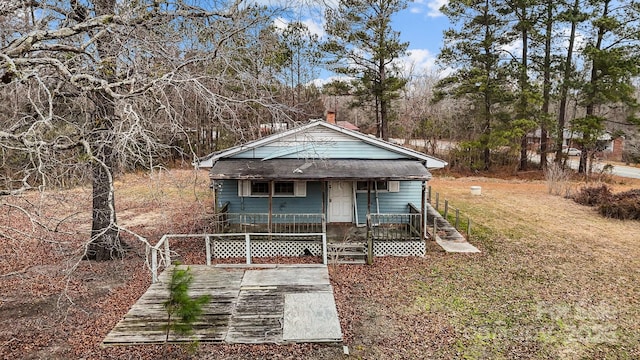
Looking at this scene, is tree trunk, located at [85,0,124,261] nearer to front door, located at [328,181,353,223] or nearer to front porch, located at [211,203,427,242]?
front porch, located at [211,203,427,242]

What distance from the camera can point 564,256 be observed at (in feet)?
38.4

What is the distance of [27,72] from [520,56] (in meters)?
30.5

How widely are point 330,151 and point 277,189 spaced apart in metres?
2.25

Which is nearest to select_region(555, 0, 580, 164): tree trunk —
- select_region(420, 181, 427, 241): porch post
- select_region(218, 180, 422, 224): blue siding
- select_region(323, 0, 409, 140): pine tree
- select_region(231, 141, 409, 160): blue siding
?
select_region(323, 0, 409, 140): pine tree

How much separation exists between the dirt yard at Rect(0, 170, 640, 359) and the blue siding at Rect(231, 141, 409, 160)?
3378 millimetres

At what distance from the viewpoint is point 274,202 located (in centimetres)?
1341

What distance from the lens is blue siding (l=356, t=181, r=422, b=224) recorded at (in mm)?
13688

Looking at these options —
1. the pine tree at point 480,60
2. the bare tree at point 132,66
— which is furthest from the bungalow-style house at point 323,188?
the pine tree at point 480,60

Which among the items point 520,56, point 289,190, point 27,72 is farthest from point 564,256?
point 520,56

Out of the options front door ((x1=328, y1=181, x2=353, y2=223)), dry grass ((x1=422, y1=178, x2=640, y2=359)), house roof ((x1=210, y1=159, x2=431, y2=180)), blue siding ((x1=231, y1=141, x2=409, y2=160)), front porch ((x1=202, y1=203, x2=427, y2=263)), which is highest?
blue siding ((x1=231, y1=141, x2=409, y2=160))

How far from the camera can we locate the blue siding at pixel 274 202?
13288 mm

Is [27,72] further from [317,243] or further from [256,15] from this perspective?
[317,243]

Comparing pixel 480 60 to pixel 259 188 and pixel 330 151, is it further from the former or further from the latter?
pixel 259 188

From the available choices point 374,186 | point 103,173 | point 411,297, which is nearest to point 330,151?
point 374,186
